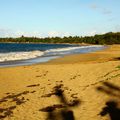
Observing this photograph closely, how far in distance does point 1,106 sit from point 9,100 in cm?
98

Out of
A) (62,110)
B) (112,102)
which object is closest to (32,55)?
(62,110)

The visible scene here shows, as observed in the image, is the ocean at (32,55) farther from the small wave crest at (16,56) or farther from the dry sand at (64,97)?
the dry sand at (64,97)

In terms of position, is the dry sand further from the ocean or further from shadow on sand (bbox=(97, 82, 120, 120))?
the ocean

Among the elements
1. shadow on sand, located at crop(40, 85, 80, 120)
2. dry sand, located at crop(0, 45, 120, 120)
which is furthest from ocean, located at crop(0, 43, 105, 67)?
shadow on sand, located at crop(40, 85, 80, 120)

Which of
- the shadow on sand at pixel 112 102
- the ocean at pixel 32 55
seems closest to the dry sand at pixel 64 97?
the shadow on sand at pixel 112 102

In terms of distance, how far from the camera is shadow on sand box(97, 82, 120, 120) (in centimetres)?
933

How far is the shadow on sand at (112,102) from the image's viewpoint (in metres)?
9.33

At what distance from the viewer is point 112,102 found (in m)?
10.4

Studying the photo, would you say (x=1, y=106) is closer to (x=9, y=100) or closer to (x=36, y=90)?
(x=9, y=100)

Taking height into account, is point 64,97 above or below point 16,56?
above

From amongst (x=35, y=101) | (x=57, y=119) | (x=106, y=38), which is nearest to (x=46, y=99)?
(x=35, y=101)

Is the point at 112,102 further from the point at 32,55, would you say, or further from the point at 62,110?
the point at 32,55

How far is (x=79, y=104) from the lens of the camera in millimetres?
10891

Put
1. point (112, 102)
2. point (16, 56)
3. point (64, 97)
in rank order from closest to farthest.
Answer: point (112, 102), point (64, 97), point (16, 56)
